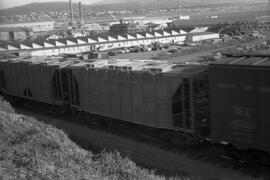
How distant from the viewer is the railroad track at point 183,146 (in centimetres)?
1329

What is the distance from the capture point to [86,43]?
6378 centimetres

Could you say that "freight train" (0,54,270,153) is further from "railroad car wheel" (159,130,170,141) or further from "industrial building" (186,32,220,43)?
"industrial building" (186,32,220,43)

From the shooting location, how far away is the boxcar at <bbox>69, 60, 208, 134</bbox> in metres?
15.3

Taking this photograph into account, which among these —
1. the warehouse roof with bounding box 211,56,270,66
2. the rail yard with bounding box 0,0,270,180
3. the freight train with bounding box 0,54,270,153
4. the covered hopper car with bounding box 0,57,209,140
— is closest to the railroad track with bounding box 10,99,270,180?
the rail yard with bounding box 0,0,270,180

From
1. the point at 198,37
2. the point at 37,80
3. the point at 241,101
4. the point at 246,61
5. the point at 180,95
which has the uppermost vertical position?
the point at 246,61

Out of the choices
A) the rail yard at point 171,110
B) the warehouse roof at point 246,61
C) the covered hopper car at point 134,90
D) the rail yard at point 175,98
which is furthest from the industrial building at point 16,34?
the warehouse roof at point 246,61

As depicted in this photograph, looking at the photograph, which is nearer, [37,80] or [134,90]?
[134,90]

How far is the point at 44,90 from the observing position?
25281mm

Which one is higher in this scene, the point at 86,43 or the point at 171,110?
the point at 171,110

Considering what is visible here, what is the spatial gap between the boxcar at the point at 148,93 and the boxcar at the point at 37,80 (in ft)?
7.96

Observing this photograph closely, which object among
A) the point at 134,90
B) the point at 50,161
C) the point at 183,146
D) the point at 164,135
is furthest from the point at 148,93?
the point at 50,161

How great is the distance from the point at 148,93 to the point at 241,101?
16.2 ft

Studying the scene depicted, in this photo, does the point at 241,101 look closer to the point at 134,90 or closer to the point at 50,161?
the point at 134,90

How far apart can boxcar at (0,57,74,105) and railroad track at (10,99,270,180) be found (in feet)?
5.08
